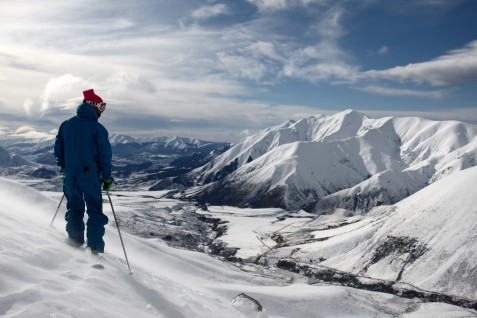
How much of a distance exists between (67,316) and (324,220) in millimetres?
198666

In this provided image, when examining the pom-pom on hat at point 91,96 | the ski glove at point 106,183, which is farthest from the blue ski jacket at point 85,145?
the pom-pom on hat at point 91,96

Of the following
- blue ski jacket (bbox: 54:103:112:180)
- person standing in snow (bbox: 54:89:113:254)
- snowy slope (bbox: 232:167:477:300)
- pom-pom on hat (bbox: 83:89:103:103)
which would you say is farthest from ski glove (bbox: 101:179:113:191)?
snowy slope (bbox: 232:167:477:300)

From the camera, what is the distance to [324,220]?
19850 cm

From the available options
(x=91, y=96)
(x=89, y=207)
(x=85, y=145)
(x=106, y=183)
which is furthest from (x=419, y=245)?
(x=85, y=145)

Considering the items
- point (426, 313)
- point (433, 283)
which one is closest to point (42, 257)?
point (426, 313)

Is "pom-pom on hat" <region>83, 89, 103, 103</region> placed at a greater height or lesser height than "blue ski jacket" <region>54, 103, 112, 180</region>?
greater

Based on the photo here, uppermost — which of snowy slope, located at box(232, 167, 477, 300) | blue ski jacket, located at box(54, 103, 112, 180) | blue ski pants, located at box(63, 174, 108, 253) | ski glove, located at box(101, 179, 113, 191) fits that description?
blue ski jacket, located at box(54, 103, 112, 180)

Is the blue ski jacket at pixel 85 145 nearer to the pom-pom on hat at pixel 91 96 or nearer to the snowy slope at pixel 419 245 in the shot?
the pom-pom on hat at pixel 91 96

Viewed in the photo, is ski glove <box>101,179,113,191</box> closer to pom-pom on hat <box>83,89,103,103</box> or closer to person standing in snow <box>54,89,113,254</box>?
person standing in snow <box>54,89,113,254</box>

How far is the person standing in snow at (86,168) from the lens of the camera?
12.5 meters

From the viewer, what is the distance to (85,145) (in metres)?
12.5

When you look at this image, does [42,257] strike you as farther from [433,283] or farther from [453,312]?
[433,283]

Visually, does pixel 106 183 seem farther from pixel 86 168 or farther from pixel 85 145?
pixel 85 145

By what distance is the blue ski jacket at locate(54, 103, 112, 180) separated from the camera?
12.5 metres
